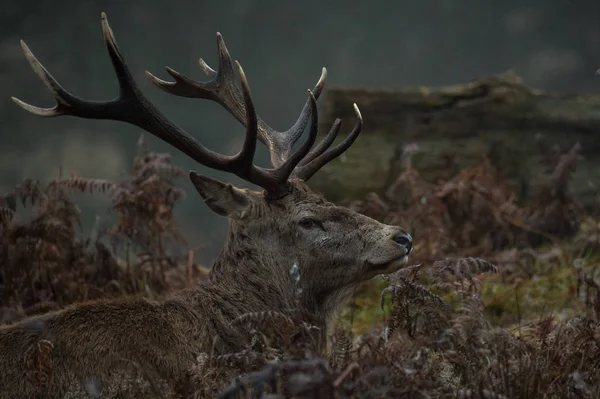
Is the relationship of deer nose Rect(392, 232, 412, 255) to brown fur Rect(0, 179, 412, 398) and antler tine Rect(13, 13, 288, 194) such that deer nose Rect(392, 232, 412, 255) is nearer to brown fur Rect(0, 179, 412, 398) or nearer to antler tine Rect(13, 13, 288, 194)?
brown fur Rect(0, 179, 412, 398)

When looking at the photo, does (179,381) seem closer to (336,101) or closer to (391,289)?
(391,289)

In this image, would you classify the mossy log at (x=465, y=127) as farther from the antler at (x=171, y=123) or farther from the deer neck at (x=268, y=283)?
the deer neck at (x=268, y=283)

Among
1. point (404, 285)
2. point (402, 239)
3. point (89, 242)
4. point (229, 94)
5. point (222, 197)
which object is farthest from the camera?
point (89, 242)

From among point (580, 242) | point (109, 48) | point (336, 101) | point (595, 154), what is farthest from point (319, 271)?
point (595, 154)

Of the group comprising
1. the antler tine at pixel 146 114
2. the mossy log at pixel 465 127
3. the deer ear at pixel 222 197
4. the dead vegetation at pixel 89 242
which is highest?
the mossy log at pixel 465 127

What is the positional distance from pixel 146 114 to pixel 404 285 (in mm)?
1574

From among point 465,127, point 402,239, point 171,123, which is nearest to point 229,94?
point 171,123

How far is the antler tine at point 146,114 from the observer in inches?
159

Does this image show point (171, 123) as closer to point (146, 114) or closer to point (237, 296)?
point (146, 114)

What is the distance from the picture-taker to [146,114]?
418cm

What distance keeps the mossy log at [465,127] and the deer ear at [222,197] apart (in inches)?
219

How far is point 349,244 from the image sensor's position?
4.20 meters

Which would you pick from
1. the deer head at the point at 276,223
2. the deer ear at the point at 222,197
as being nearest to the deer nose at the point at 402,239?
the deer head at the point at 276,223

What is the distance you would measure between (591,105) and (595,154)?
733 millimetres
